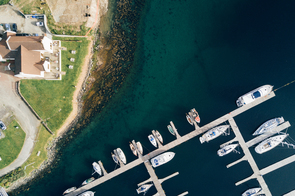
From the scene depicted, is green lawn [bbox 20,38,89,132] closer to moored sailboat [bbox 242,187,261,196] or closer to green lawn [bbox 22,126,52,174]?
green lawn [bbox 22,126,52,174]

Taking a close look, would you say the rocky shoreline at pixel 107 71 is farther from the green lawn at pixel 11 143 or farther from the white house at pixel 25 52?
the white house at pixel 25 52

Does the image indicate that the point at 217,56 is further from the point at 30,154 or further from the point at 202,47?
the point at 30,154

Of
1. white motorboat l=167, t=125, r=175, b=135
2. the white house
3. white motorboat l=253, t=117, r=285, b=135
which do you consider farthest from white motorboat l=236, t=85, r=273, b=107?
the white house

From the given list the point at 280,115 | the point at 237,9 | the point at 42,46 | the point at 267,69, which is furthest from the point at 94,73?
the point at 280,115

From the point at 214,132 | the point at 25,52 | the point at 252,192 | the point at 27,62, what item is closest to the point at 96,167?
the point at 27,62

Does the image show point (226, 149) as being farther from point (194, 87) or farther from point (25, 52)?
point (25, 52)

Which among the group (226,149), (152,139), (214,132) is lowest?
(226,149)
